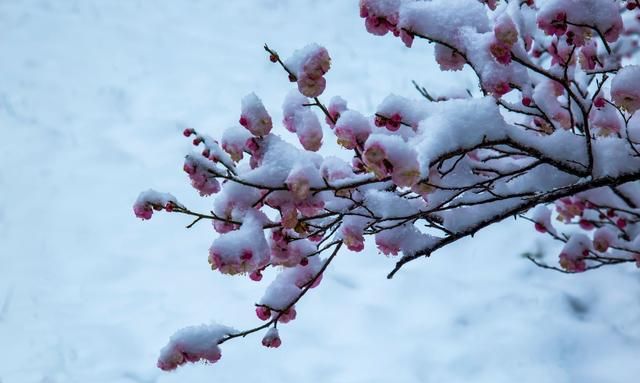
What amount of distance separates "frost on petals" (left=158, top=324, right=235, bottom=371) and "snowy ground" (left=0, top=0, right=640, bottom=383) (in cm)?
129

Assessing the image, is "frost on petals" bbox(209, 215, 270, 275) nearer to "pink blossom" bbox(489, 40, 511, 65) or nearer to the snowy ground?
"pink blossom" bbox(489, 40, 511, 65)

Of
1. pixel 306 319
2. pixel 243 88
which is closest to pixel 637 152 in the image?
pixel 306 319

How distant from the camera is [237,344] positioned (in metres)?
3.03

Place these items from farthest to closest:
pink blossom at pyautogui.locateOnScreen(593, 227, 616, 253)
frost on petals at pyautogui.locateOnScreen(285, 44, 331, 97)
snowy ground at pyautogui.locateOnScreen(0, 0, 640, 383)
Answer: snowy ground at pyautogui.locateOnScreen(0, 0, 640, 383)
pink blossom at pyautogui.locateOnScreen(593, 227, 616, 253)
frost on petals at pyautogui.locateOnScreen(285, 44, 331, 97)

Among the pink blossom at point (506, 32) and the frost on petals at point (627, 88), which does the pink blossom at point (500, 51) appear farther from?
the frost on petals at point (627, 88)

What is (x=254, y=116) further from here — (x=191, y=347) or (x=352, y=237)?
(x=191, y=347)

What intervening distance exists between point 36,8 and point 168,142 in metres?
2.81

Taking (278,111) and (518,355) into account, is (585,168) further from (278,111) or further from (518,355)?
(278,111)

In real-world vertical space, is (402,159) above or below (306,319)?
below

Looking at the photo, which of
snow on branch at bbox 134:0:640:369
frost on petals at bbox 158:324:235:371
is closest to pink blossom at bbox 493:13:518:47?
snow on branch at bbox 134:0:640:369

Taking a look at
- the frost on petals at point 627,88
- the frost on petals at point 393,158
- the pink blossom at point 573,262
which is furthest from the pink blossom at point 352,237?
the pink blossom at point 573,262

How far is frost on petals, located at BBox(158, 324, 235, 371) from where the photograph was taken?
155cm

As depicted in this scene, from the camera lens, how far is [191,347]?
1.57 meters

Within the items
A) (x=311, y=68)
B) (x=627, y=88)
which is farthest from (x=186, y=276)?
(x=627, y=88)
